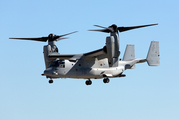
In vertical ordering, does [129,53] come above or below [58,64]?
above

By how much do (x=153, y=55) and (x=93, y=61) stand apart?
239 inches

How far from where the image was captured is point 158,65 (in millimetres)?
32969

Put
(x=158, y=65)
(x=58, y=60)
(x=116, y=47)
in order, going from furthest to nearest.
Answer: (x=158, y=65) < (x=58, y=60) < (x=116, y=47)

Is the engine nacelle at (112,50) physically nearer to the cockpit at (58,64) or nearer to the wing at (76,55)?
the wing at (76,55)

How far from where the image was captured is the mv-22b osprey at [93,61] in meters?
28.3

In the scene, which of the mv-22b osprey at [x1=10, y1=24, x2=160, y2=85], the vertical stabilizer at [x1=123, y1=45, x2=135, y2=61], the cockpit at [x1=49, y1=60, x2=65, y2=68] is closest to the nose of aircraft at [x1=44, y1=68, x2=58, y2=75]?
the mv-22b osprey at [x1=10, y1=24, x2=160, y2=85]

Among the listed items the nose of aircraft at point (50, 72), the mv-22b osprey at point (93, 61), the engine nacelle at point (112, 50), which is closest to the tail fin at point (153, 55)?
the mv-22b osprey at point (93, 61)

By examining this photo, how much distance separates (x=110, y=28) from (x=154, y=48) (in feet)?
21.4

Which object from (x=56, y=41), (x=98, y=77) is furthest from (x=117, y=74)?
(x=56, y=41)

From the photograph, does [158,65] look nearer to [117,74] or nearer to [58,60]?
[117,74]

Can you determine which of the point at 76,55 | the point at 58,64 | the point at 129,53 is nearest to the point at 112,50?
the point at 76,55

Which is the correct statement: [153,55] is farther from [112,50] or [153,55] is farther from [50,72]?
[50,72]

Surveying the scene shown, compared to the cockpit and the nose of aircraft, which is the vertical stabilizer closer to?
the cockpit

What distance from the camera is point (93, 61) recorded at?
1216 inches
